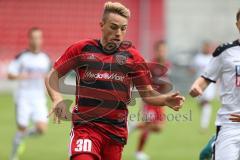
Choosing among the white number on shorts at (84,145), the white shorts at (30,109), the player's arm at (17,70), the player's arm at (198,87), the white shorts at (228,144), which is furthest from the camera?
the white shorts at (30,109)

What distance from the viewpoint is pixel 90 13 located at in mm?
34469

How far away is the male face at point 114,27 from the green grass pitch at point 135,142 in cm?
403

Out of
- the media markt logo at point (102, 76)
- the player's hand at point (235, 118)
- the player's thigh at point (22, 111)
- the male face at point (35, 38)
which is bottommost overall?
the player's thigh at point (22, 111)

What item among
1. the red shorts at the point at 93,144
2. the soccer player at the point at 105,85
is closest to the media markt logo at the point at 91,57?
the soccer player at the point at 105,85

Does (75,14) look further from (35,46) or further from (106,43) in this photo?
(106,43)

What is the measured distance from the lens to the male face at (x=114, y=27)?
22.5 feet

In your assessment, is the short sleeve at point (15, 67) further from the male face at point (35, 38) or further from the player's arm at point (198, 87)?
the player's arm at point (198, 87)

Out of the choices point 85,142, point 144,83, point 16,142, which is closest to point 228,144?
point 144,83

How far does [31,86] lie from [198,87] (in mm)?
6590

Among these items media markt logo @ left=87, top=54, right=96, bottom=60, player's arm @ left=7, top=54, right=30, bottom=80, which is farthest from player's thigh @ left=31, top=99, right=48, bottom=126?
media markt logo @ left=87, top=54, right=96, bottom=60

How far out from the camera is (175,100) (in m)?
6.66

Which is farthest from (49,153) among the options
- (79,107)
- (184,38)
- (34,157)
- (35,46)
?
(184,38)

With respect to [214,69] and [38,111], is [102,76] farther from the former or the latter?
[38,111]

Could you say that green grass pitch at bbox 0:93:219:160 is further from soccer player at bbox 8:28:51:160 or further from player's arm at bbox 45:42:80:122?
player's arm at bbox 45:42:80:122
